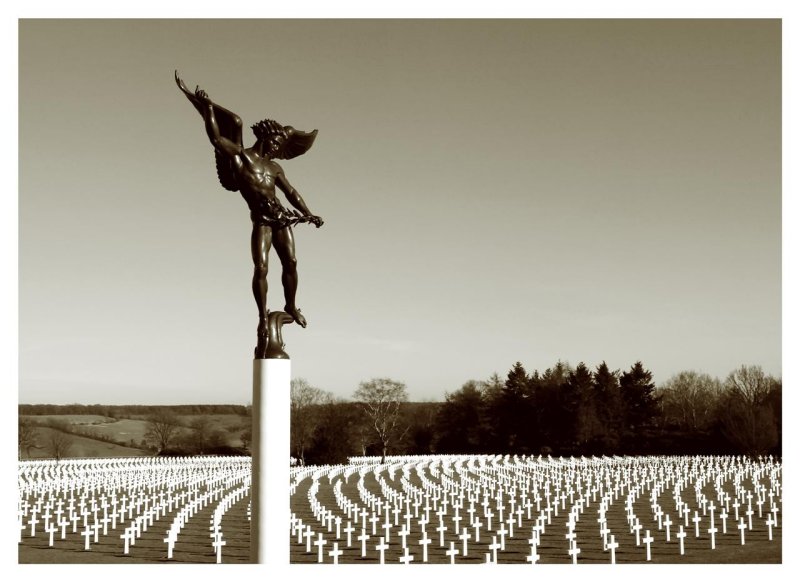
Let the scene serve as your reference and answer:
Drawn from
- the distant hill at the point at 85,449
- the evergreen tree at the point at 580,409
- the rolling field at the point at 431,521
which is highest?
the evergreen tree at the point at 580,409

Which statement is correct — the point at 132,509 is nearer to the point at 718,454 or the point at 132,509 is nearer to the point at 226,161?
the point at 226,161

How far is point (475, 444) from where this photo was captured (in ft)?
207

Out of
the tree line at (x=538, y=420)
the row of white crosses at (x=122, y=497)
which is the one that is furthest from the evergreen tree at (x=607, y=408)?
the row of white crosses at (x=122, y=497)

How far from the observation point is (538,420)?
199 ft

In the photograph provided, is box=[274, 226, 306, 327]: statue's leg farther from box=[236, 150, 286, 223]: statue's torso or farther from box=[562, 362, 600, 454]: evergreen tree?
box=[562, 362, 600, 454]: evergreen tree

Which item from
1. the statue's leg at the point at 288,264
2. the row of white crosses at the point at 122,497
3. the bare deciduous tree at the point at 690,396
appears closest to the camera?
the statue's leg at the point at 288,264

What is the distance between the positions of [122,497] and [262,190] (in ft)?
78.2

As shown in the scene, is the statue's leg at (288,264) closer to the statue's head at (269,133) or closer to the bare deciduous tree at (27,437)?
the statue's head at (269,133)

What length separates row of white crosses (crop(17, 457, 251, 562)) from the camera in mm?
19781

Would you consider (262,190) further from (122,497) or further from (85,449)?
(85,449)

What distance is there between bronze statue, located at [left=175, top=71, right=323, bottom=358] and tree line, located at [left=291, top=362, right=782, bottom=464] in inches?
1627

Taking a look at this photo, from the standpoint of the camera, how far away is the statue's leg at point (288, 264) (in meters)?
8.41

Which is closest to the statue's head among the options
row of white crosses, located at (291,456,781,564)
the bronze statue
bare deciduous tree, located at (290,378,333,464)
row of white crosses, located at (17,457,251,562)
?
the bronze statue

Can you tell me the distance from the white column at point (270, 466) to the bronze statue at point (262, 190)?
0.35 metres
